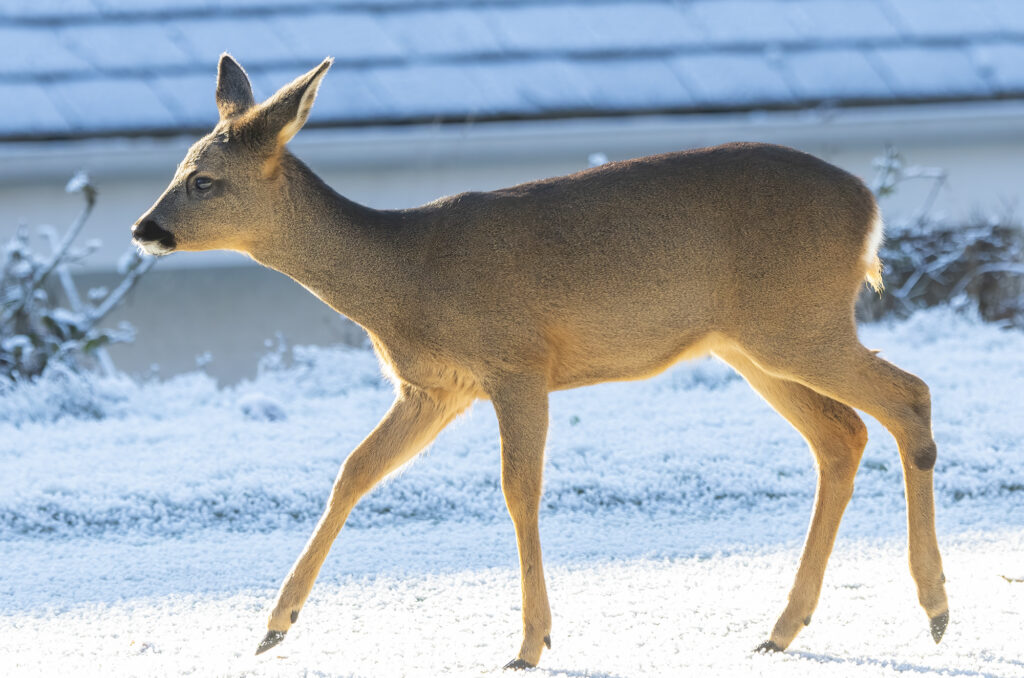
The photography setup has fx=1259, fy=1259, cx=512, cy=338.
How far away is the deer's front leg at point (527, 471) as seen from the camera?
395 centimetres

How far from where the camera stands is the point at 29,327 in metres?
8.36

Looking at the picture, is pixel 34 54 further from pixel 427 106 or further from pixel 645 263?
pixel 645 263

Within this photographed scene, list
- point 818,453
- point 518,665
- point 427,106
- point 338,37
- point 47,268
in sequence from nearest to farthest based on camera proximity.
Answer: point 518,665
point 818,453
point 47,268
point 427,106
point 338,37

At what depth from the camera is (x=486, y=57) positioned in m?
9.94

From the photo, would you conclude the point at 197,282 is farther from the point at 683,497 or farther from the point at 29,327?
the point at 683,497

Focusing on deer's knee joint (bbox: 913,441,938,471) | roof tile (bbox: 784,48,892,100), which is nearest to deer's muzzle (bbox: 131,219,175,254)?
deer's knee joint (bbox: 913,441,938,471)

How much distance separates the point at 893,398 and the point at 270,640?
7.12ft

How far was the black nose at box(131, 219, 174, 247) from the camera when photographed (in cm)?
388

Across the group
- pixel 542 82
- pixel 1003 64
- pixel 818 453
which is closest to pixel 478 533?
pixel 818 453

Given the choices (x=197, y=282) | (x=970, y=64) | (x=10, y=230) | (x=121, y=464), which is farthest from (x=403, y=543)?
(x=970, y=64)

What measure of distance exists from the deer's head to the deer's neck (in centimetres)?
6

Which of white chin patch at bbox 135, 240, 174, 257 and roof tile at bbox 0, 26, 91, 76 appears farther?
roof tile at bbox 0, 26, 91, 76

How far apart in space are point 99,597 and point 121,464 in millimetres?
1561

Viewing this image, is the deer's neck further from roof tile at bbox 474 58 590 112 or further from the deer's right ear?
roof tile at bbox 474 58 590 112
